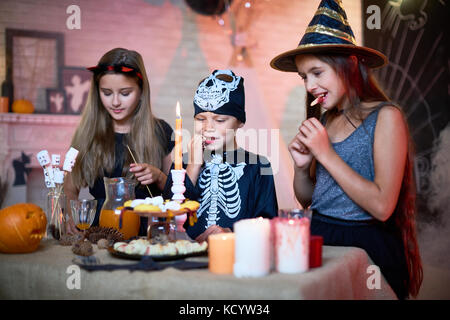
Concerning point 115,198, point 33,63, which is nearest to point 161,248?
point 115,198

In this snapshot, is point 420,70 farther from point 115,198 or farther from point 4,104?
point 4,104

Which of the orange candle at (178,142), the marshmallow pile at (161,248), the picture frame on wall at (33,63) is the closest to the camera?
the marshmallow pile at (161,248)

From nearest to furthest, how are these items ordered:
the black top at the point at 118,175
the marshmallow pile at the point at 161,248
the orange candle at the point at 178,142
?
the marshmallow pile at the point at 161,248 < the orange candle at the point at 178,142 < the black top at the point at 118,175

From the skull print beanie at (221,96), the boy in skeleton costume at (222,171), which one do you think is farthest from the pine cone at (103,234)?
the skull print beanie at (221,96)

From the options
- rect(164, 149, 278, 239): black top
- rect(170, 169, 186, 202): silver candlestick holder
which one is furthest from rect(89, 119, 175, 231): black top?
rect(170, 169, 186, 202): silver candlestick holder

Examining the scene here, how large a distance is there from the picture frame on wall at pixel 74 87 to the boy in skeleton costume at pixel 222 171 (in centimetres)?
299

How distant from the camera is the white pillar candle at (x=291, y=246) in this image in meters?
1.18

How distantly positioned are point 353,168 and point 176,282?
3.03 feet

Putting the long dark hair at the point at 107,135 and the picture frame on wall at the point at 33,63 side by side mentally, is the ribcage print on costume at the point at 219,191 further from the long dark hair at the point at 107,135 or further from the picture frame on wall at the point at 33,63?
the picture frame on wall at the point at 33,63

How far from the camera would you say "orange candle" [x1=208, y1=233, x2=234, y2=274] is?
3.91 ft

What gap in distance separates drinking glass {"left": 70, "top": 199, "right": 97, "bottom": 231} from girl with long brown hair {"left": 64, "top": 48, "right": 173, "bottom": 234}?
55 cm

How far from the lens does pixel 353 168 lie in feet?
5.85

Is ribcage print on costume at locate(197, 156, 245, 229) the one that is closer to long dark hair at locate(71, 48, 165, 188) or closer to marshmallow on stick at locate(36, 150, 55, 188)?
long dark hair at locate(71, 48, 165, 188)
